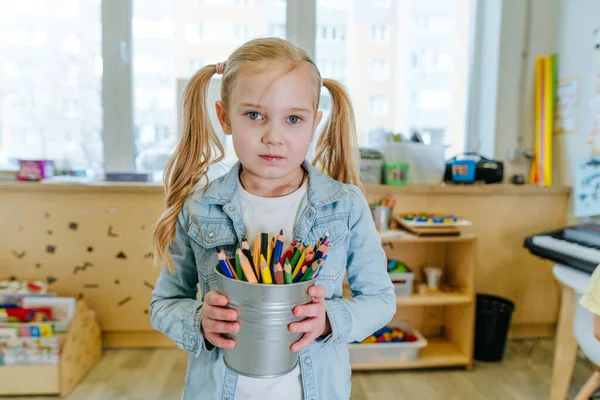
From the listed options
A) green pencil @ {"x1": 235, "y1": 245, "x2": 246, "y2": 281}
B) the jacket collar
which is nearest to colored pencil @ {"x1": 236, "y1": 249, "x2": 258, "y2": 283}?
green pencil @ {"x1": 235, "y1": 245, "x2": 246, "y2": 281}

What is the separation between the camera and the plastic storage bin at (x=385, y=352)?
2.09 meters

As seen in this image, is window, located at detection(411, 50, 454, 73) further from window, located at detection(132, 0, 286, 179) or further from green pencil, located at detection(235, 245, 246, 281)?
green pencil, located at detection(235, 245, 246, 281)

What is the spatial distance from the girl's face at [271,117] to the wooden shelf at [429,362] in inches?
63.4

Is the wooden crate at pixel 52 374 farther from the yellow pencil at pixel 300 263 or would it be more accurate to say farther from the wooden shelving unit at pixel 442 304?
the yellow pencil at pixel 300 263

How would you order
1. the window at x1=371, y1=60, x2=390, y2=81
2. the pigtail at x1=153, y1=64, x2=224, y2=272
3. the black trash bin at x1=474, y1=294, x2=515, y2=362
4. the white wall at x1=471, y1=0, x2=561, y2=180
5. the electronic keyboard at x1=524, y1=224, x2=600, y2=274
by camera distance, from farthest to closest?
the window at x1=371, y1=60, x2=390, y2=81 < the white wall at x1=471, y1=0, x2=561, y2=180 < the black trash bin at x1=474, y1=294, x2=515, y2=362 < the electronic keyboard at x1=524, y1=224, x2=600, y2=274 < the pigtail at x1=153, y1=64, x2=224, y2=272

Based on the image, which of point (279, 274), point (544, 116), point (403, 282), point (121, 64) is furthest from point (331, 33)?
point (279, 274)

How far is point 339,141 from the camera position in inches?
36.4

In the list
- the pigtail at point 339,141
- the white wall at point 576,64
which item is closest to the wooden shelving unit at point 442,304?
the white wall at point 576,64

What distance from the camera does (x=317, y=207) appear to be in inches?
32.1

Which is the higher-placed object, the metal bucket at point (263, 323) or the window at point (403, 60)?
the window at point (403, 60)

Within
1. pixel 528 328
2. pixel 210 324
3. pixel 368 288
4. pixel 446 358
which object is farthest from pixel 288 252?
pixel 528 328

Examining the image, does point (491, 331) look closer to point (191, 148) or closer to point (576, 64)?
point (576, 64)

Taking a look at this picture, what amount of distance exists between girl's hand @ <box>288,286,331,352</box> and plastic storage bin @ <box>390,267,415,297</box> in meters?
1.51

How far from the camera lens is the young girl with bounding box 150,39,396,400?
73 centimetres
